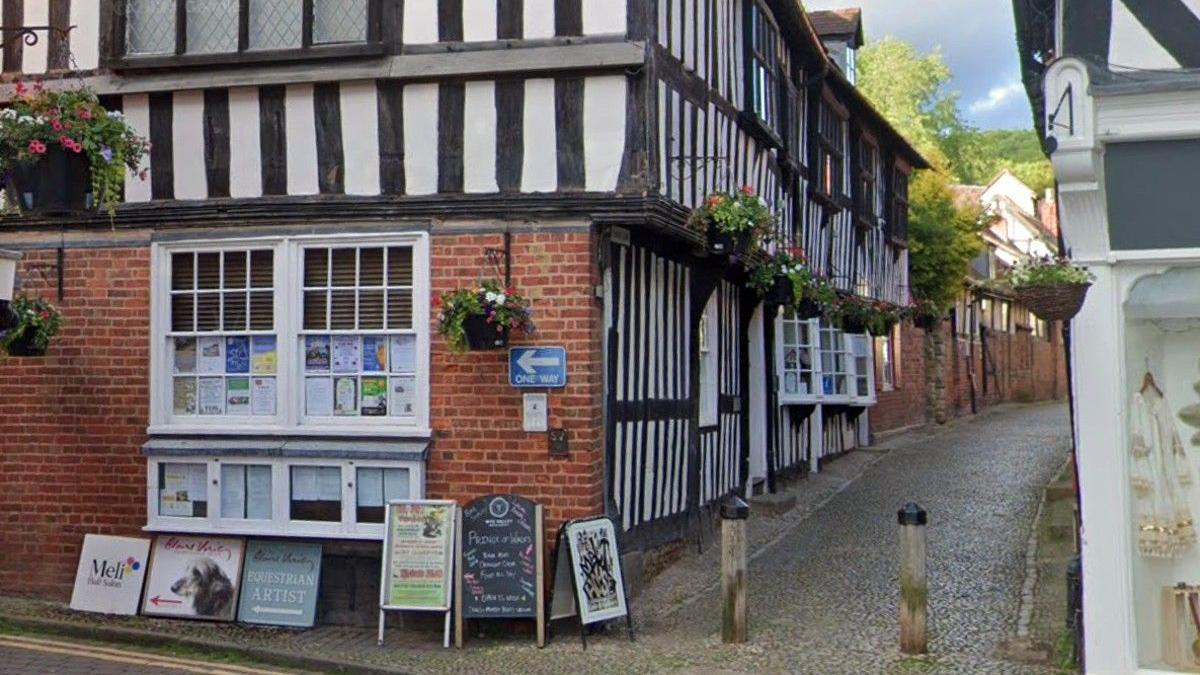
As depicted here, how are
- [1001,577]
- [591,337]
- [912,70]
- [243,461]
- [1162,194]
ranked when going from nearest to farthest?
[1162,194]
[591,337]
[243,461]
[1001,577]
[912,70]

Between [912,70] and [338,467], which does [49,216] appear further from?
[912,70]

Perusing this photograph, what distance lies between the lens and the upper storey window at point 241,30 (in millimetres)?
9875

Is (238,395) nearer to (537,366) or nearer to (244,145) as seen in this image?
(244,145)

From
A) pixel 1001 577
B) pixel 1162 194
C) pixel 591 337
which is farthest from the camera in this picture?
pixel 1001 577

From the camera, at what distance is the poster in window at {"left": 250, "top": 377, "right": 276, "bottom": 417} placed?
10.0 meters

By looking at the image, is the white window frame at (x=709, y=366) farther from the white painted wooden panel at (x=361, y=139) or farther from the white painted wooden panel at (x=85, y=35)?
the white painted wooden panel at (x=85, y=35)

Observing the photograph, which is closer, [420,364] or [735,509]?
[735,509]

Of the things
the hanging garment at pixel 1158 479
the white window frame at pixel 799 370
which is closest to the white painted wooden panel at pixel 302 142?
the hanging garment at pixel 1158 479

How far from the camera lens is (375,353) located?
9859 millimetres

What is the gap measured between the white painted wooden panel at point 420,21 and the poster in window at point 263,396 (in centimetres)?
291

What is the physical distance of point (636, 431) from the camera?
1057cm

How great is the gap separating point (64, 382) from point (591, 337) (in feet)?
14.9

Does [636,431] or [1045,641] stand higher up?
[636,431]

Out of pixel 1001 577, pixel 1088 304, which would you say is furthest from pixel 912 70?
pixel 1088 304
